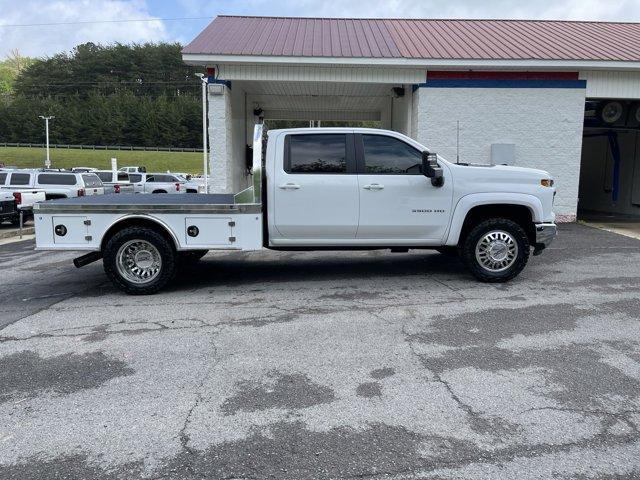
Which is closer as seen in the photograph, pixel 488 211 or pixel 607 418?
pixel 607 418

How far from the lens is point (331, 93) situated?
56.1ft

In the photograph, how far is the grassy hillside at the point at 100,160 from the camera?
70.0 metres

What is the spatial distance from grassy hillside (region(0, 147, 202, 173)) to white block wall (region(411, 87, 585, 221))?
57984mm

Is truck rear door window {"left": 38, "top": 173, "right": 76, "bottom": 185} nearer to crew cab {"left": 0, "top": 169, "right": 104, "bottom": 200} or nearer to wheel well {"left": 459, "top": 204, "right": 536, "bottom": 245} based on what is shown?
crew cab {"left": 0, "top": 169, "right": 104, "bottom": 200}

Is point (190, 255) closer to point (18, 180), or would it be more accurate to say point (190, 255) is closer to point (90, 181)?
point (18, 180)

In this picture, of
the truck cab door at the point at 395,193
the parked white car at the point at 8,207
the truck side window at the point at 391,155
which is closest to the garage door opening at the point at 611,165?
the truck cab door at the point at 395,193

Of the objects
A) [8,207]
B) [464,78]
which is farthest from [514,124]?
[8,207]

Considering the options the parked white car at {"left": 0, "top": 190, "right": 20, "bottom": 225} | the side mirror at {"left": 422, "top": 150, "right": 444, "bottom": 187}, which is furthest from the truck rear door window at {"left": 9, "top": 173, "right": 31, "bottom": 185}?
the side mirror at {"left": 422, "top": 150, "right": 444, "bottom": 187}

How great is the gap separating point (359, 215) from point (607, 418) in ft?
12.9

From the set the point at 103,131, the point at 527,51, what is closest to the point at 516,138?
the point at 527,51

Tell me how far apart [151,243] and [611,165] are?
1815 cm

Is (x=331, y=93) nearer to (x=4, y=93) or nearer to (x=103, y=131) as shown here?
(x=103, y=131)

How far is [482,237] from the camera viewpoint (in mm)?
6969

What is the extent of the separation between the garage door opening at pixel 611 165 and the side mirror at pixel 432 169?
343 inches
